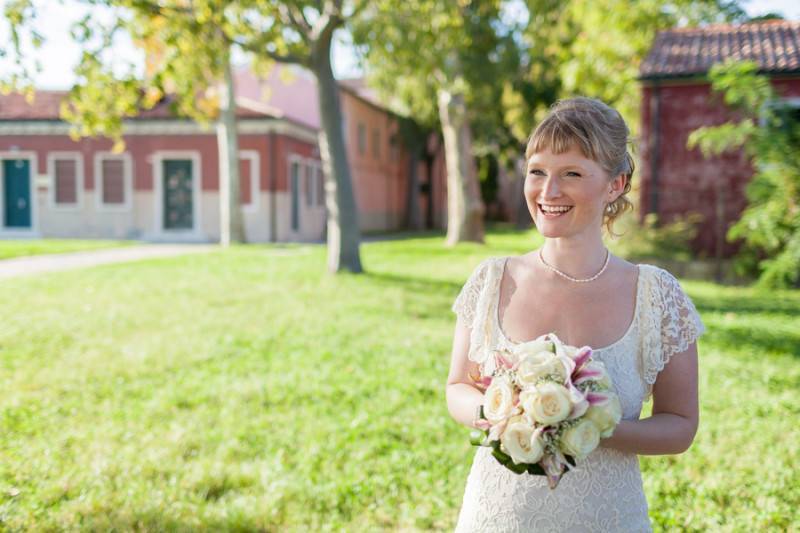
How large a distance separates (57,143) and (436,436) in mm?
25546

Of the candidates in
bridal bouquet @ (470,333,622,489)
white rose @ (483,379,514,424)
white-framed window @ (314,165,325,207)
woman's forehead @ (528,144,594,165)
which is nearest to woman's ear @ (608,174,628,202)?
woman's forehead @ (528,144,594,165)

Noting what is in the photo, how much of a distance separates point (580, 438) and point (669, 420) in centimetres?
48

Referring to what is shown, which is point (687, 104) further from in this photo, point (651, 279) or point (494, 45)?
point (651, 279)

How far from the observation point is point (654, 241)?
16203mm

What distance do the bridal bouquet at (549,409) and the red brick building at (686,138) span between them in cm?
1555

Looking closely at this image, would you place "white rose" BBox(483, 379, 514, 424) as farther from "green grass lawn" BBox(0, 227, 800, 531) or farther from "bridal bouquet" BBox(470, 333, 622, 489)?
"green grass lawn" BBox(0, 227, 800, 531)

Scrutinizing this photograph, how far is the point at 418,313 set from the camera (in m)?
10.7

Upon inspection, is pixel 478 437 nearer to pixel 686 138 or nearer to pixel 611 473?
pixel 611 473

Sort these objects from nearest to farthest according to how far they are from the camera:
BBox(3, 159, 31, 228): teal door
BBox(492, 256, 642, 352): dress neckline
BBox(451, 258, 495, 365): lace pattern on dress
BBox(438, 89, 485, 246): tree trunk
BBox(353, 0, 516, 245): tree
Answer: BBox(492, 256, 642, 352): dress neckline
BBox(451, 258, 495, 365): lace pattern on dress
BBox(353, 0, 516, 245): tree
BBox(438, 89, 485, 246): tree trunk
BBox(3, 159, 31, 228): teal door

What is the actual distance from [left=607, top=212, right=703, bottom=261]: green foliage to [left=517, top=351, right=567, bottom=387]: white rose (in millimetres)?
14507

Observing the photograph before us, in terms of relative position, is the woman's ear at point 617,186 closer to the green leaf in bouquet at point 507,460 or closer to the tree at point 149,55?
the green leaf in bouquet at point 507,460

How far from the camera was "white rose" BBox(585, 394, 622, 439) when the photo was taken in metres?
1.75

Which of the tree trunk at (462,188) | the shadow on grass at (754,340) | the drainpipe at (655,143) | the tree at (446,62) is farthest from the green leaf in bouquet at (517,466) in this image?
the tree trunk at (462,188)

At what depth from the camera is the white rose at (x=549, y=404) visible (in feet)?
5.59
